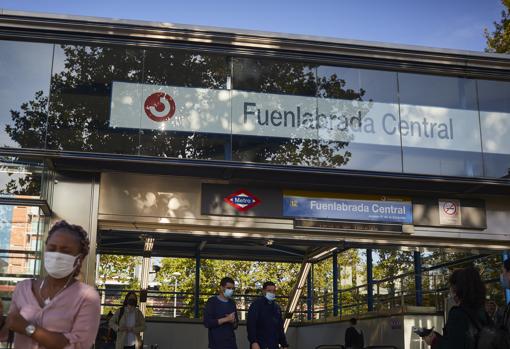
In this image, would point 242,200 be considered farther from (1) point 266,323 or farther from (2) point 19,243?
(2) point 19,243

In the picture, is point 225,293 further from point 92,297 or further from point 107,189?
point 92,297

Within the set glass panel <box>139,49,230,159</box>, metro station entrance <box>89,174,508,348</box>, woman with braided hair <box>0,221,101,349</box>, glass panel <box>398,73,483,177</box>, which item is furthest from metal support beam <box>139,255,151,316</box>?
woman with braided hair <box>0,221,101,349</box>

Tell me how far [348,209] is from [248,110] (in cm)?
249

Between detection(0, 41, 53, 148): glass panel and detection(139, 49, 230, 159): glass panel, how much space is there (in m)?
1.61

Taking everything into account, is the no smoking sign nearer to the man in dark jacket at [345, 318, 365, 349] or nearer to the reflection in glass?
the man in dark jacket at [345, 318, 365, 349]

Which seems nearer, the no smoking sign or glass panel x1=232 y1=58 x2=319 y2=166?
glass panel x1=232 y1=58 x2=319 y2=166

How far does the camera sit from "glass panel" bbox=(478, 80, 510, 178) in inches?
527

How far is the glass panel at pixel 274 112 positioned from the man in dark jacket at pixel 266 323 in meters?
2.24

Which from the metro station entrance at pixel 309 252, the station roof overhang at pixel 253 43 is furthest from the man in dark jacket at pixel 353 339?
the station roof overhang at pixel 253 43

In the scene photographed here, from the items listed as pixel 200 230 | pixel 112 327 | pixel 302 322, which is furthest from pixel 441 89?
pixel 302 322

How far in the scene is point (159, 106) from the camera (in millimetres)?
12367

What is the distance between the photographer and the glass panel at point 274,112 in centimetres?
1246

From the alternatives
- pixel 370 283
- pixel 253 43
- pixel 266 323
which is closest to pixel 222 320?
pixel 266 323

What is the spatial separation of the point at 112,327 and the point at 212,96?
5.72 meters
